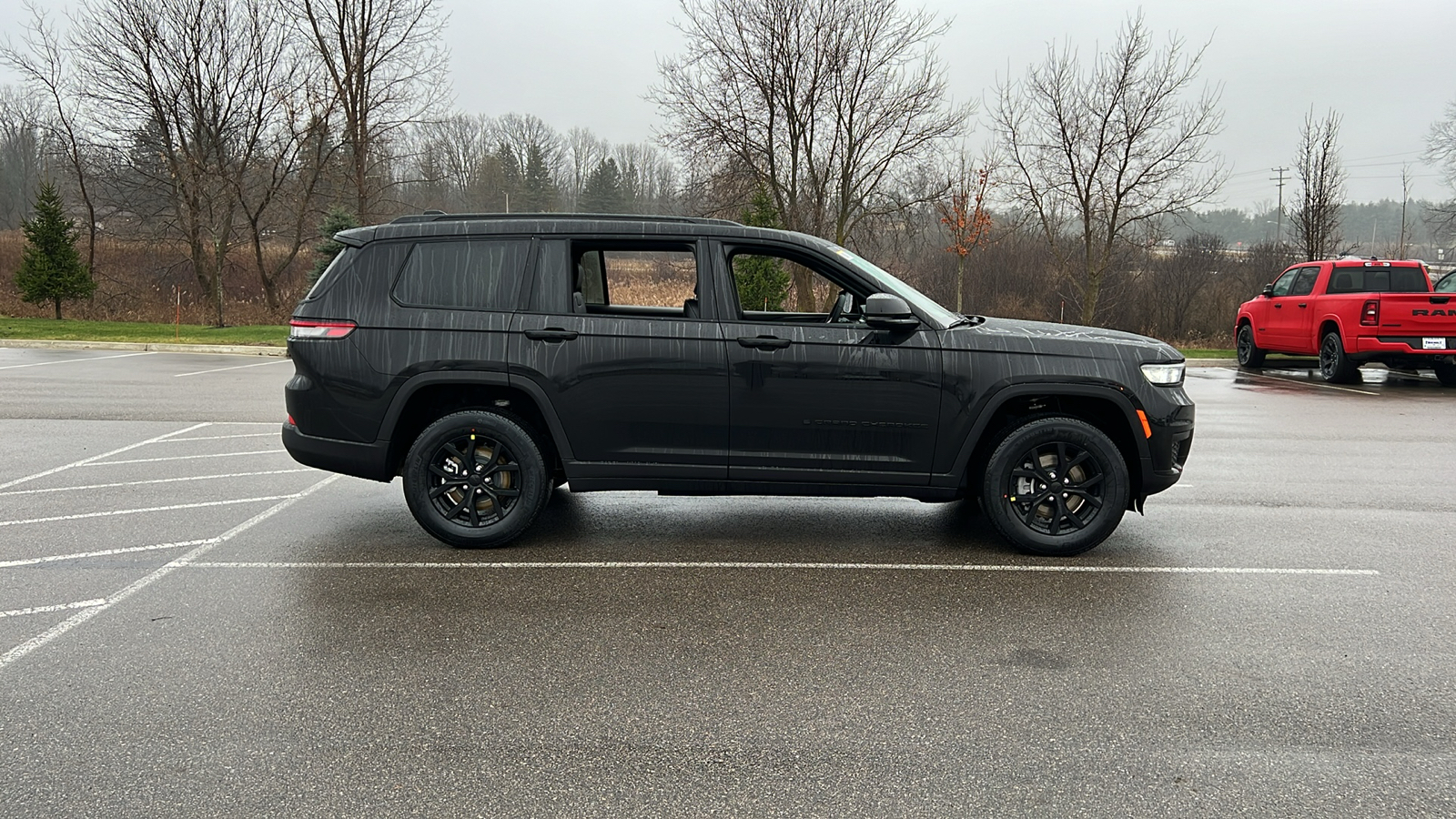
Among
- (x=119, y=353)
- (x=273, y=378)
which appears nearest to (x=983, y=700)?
(x=273, y=378)

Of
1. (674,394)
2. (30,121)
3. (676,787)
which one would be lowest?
(676,787)

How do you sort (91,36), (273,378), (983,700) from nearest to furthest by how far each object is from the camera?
(983,700), (273,378), (91,36)

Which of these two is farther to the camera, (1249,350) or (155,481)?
(1249,350)

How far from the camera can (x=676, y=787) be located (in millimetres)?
2955

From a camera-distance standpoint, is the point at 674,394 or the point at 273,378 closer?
the point at 674,394

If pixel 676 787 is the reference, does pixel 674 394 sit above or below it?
above

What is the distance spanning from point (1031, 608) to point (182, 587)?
433cm

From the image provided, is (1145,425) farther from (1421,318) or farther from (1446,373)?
(1446,373)

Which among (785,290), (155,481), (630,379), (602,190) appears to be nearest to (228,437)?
(155,481)

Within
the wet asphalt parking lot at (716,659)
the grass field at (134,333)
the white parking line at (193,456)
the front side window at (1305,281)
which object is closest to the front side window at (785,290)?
the wet asphalt parking lot at (716,659)

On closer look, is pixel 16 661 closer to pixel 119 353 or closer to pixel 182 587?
pixel 182 587

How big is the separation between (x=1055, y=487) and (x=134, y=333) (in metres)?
26.0

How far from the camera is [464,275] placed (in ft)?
18.5

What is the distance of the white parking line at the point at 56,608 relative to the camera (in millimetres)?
4477
